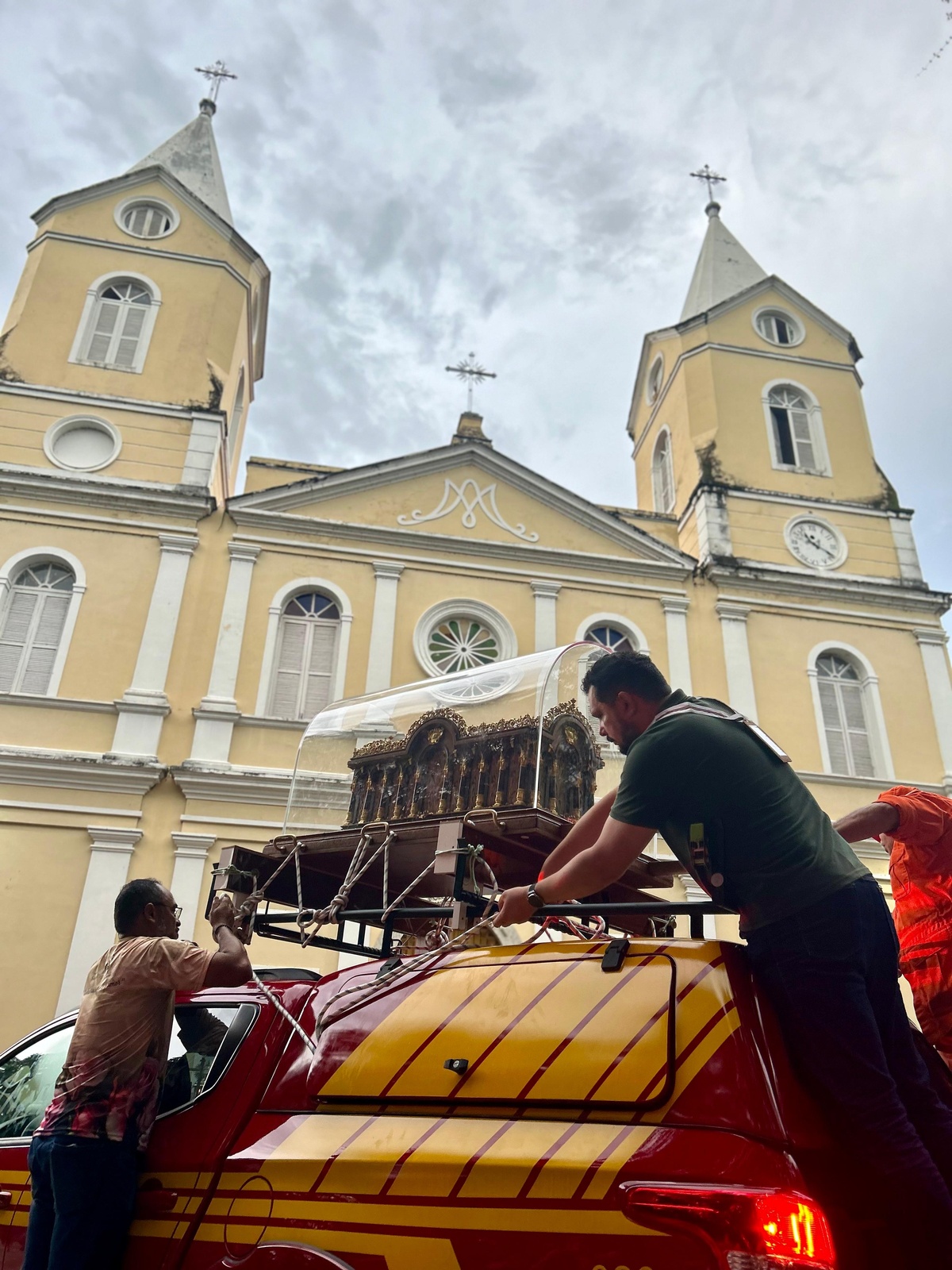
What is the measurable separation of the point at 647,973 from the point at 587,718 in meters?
3.04

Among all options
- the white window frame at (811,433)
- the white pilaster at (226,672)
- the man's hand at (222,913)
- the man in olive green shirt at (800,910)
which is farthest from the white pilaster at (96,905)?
the white window frame at (811,433)

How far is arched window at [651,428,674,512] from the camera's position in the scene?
17531mm

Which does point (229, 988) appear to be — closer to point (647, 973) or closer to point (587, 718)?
point (647, 973)

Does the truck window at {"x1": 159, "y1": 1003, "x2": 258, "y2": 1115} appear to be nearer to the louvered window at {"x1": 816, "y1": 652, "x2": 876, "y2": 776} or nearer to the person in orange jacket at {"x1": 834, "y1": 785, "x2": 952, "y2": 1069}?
the person in orange jacket at {"x1": 834, "y1": 785, "x2": 952, "y2": 1069}

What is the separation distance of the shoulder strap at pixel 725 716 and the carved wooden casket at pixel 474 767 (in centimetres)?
188

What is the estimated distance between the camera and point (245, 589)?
12984 millimetres

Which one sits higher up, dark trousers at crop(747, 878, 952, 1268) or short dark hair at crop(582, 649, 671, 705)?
short dark hair at crop(582, 649, 671, 705)

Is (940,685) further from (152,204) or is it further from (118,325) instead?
(152,204)

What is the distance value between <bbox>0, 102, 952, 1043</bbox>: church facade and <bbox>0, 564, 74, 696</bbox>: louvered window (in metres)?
0.04

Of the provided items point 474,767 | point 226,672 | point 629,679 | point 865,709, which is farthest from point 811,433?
point 629,679

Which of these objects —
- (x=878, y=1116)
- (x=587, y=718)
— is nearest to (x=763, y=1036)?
(x=878, y=1116)

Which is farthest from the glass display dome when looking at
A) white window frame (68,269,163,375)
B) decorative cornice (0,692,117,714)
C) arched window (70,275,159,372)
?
arched window (70,275,159,372)

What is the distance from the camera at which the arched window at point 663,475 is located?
57.5 feet

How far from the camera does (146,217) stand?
16.0m
